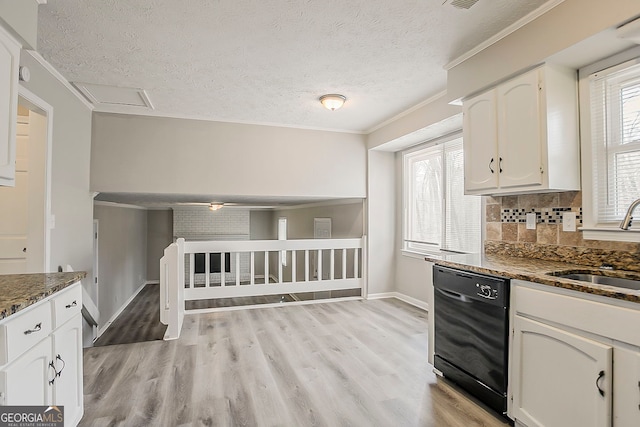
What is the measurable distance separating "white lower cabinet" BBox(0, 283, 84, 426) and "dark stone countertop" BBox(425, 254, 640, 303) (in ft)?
7.65

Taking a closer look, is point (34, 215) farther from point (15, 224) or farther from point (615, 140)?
point (615, 140)

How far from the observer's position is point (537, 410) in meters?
1.76

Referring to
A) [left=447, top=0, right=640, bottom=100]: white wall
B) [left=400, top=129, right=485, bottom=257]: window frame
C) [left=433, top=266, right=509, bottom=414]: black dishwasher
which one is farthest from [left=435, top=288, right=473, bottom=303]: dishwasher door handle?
[left=447, top=0, right=640, bottom=100]: white wall

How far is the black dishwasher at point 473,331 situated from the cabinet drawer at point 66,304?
7.66 ft

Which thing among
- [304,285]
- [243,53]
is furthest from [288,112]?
[304,285]

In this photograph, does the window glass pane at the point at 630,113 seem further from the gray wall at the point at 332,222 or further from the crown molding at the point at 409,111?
the gray wall at the point at 332,222

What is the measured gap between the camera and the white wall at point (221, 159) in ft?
13.3

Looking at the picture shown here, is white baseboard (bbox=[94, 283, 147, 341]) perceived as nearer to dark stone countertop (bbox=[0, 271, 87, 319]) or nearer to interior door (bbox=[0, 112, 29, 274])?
interior door (bbox=[0, 112, 29, 274])

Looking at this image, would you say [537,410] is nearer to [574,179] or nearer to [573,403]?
[573,403]

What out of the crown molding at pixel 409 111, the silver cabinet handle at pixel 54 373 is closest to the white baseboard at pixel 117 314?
the silver cabinet handle at pixel 54 373

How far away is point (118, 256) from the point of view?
589cm

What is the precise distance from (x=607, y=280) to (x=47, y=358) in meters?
2.97

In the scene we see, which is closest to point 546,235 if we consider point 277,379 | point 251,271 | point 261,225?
point 277,379

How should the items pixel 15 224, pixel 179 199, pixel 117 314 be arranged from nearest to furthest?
1. pixel 15 224
2. pixel 179 199
3. pixel 117 314
